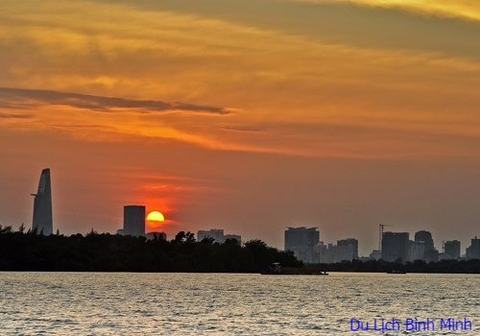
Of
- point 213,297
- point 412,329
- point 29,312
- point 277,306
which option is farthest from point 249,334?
point 213,297

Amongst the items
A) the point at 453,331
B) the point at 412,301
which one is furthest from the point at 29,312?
the point at 412,301

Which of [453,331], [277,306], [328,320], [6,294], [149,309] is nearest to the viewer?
[453,331]

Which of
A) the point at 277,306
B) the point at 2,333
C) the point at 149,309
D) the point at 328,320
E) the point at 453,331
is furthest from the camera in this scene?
the point at 277,306

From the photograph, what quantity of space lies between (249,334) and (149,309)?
37435mm

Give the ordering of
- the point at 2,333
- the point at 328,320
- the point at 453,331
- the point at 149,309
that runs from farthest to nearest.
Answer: the point at 149,309 → the point at 328,320 → the point at 453,331 → the point at 2,333

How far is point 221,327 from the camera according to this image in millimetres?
108000

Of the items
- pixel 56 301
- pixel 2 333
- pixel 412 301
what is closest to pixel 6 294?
pixel 56 301

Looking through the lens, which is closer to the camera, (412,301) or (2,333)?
(2,333)

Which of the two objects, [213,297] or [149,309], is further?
[213,297]

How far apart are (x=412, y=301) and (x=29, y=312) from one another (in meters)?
72.2

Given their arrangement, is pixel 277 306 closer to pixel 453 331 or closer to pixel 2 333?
pixel 453 331

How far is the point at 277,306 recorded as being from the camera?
147500 mm

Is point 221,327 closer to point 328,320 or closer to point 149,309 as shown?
point 328,320

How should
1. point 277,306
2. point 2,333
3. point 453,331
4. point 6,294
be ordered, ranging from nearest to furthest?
point 2,333
point 453,331
point 277,306
point 6,294
